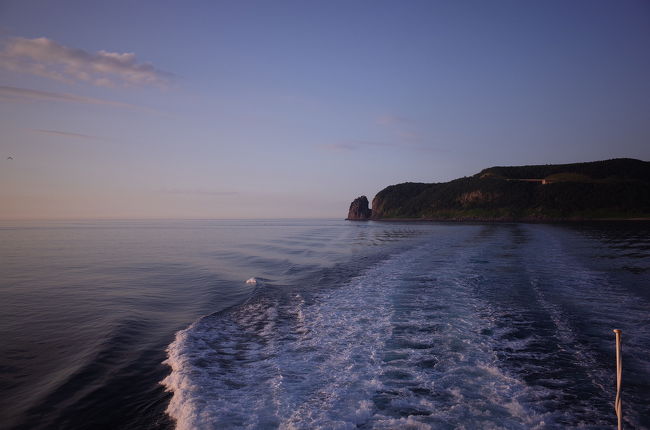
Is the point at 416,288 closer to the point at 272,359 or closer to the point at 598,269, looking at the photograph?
the point at 272,359

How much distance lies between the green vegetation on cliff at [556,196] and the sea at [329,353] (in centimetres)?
8907

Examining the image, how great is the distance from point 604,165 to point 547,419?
20344 centimetres

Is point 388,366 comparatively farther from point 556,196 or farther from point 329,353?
point 556,196

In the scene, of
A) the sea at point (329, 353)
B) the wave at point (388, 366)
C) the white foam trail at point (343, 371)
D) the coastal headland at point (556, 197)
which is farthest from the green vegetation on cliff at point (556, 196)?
the white foam trail at point (343, 371)

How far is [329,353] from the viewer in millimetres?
9047

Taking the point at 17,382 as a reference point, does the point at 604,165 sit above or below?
above

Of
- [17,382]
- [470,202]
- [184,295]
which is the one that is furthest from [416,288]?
[470,202]

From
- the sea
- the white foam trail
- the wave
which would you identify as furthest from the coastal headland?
the white foam trail

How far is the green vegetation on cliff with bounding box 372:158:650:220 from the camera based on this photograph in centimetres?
11806

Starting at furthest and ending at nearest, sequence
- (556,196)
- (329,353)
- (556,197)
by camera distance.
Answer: (556,196), (556,197), (329,353)

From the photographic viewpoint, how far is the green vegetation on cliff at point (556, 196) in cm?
11806

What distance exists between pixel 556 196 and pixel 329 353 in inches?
6588

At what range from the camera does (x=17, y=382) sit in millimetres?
7602

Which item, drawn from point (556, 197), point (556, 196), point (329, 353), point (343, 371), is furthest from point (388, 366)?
point (556, 196)
